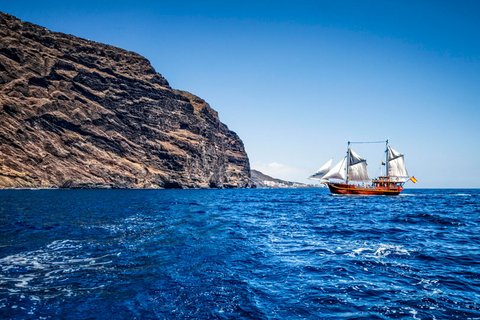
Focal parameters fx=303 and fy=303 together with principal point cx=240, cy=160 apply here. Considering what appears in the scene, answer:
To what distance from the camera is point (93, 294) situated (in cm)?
859

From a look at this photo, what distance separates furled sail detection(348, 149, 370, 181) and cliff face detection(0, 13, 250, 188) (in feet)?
214

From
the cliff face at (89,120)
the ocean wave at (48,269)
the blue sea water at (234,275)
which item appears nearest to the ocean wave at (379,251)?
the blue sea water at (234,275)

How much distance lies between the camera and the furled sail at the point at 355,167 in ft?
275

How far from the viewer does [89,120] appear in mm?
106812

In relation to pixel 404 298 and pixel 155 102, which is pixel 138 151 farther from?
pixel 404 298

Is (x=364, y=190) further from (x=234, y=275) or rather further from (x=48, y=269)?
(x=48, y=269)

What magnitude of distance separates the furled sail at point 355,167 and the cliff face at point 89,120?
65282mm

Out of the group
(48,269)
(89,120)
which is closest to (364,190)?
(48,269)

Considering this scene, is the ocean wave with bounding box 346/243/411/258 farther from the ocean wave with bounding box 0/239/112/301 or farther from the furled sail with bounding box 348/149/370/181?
the furled sail with bounding box 348/149/370/181

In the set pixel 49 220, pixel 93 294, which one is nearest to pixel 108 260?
pixel 93 294

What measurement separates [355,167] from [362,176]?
3254 millimetres

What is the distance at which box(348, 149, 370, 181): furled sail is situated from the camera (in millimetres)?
83875

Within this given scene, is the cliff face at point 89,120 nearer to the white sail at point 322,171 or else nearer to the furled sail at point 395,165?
the white sail at point 322,171

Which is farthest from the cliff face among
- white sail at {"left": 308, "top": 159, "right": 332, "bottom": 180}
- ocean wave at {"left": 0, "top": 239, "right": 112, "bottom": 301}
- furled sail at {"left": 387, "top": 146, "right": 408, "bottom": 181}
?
ocean wave at {"left": 0, "top": 239, "right": 112, "bottom": 301}
